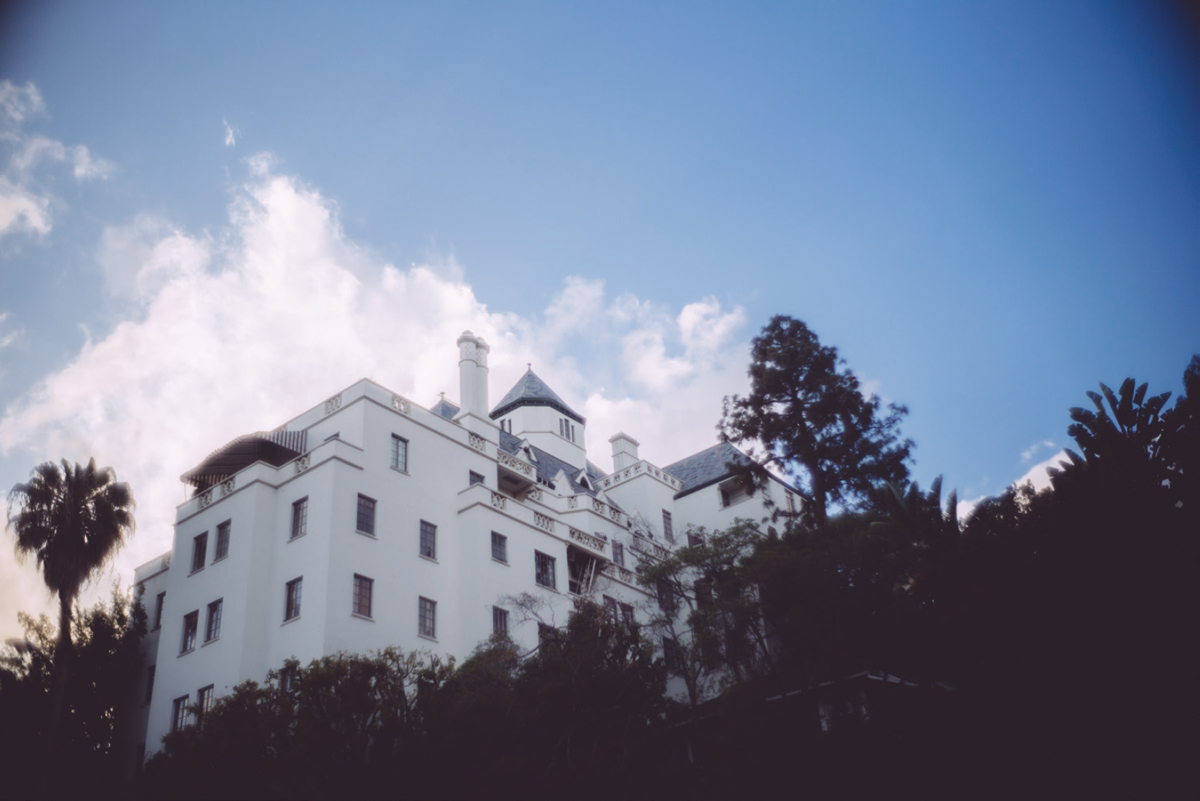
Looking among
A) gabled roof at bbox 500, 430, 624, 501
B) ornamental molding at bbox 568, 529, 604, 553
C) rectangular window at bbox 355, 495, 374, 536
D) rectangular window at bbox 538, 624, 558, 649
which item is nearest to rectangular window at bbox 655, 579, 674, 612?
rectangular window at bbox 538, 624, 558, 649

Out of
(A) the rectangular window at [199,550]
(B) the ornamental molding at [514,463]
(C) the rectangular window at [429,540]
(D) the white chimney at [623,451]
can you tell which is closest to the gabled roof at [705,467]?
(D) the white chimney at [623,451]

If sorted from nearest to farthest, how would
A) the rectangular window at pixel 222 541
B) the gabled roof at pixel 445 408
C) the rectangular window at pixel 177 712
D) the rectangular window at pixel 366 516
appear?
Result: the rectangular window at pixel 177 712 → the rectangular window at pixel 366 516 → the rectangular window at pixel 222 541 → the gabled roof at pixel 445 408

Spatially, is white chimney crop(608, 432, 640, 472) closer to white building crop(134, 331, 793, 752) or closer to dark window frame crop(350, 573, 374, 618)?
white building crop(134, 331, 793, 752)

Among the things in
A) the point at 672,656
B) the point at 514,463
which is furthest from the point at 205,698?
the point at 514,463

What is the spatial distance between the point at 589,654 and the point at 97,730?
19074 millimetres

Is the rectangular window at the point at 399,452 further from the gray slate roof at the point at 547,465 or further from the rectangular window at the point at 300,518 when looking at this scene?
the gray slate roof at the point at 547,465

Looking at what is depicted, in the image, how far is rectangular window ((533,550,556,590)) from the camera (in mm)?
36094

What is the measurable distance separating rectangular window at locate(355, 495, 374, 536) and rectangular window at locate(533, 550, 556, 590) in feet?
23.7

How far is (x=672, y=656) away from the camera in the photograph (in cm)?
Answer: 3266

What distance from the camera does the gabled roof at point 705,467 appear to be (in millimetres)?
49594

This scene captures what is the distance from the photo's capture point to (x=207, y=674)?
29.2 meters

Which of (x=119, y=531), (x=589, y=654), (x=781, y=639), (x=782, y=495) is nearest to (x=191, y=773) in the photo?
(x=589, y=654)

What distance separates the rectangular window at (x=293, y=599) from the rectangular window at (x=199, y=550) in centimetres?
472

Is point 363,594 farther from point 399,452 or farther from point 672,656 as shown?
point 672,656
